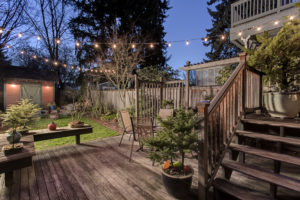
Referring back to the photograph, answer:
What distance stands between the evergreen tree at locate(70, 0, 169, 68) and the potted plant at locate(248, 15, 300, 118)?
8923 millimetres

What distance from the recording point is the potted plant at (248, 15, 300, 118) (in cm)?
231

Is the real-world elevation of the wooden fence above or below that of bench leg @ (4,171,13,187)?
above

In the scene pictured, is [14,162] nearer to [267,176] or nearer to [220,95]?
[220,95]

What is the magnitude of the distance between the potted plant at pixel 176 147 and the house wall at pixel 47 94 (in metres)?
11.0

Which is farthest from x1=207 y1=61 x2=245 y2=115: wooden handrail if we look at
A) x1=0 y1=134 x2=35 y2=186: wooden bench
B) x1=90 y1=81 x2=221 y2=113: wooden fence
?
x1=0 y1=134 x2=35 y2=186: wooden bench

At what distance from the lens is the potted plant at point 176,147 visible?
1.83 metres

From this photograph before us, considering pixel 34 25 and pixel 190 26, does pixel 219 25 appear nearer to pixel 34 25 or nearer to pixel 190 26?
pixel 34 25

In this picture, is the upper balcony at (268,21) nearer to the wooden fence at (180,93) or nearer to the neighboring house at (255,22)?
the neighboring house at (255,22)

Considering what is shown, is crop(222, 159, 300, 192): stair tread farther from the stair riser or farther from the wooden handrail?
the stair riser

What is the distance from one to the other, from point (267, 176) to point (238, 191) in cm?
36

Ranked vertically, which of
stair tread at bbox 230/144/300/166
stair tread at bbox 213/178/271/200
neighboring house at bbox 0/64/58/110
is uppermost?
neighboring house at bbox 0/64/58/110

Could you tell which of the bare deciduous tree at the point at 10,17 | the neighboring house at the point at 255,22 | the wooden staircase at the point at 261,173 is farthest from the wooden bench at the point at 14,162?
the bare deciduous tree at the point at 10,17

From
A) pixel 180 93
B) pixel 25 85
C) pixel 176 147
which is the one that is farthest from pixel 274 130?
pixel 25 85

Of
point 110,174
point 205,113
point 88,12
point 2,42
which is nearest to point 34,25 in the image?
point 2,42
